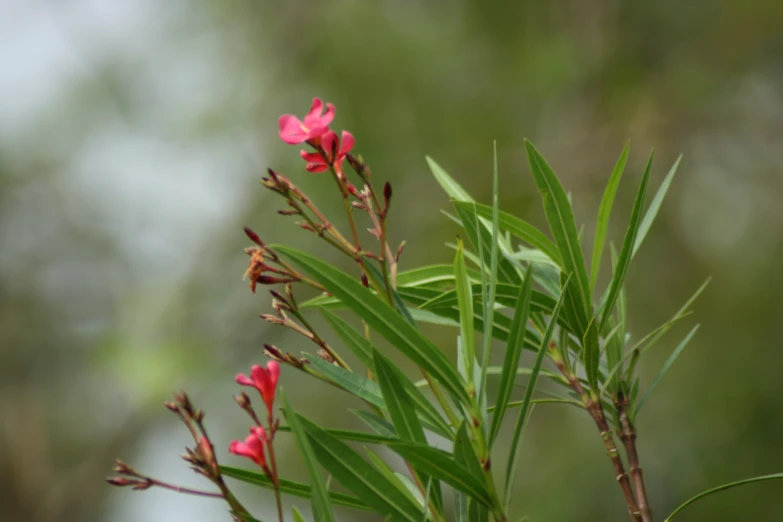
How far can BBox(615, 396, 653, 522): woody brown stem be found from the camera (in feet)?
1.67

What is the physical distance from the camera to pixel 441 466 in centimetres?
42

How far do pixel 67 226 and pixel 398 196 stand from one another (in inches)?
70.6

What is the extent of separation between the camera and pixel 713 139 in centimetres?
276

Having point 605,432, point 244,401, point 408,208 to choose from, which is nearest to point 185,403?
point 244,401

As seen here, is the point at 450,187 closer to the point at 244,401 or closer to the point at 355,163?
the point at 355,163

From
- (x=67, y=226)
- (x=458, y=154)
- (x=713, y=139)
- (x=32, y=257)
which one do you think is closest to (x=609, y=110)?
(x=713, y=139)

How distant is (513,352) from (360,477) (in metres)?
0.12

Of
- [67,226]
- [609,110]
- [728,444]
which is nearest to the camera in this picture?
[728,444]

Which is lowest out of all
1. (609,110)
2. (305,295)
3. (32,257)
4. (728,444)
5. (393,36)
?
(728,444)

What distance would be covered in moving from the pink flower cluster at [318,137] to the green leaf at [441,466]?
0.62 ft

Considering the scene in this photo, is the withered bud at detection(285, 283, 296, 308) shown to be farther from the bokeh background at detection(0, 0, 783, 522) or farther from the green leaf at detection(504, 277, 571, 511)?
the bokeh background at detection(0, 0, 783, 522)

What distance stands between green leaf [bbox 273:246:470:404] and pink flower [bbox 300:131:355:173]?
0.35ft

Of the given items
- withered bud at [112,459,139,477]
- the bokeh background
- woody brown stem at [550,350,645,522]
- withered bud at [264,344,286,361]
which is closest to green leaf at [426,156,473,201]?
woody brown stem at [550,350,645,522]

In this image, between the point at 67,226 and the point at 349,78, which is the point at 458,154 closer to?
the point at 349,78
